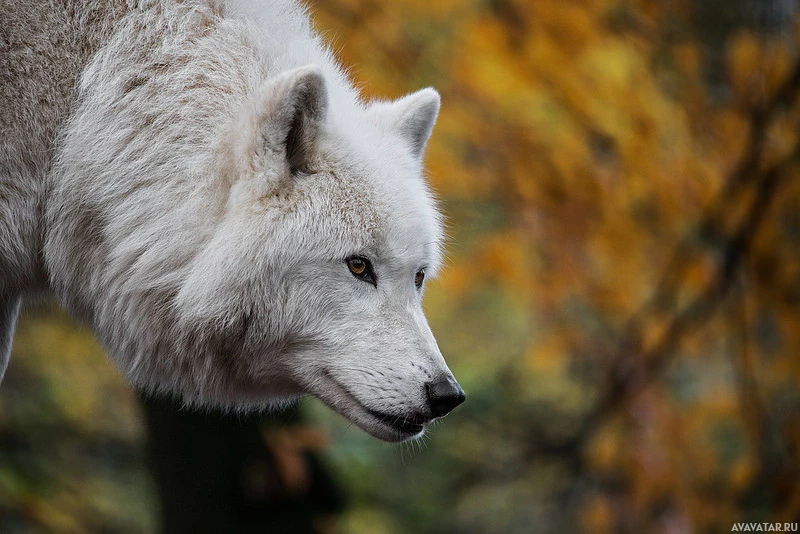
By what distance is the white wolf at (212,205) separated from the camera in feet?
9.47

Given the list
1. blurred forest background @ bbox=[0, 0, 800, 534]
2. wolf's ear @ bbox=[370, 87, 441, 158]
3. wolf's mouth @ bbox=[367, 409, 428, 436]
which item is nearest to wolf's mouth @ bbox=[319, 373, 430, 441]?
wolf's mouth @ bbox=[367, 409, 428, 436]

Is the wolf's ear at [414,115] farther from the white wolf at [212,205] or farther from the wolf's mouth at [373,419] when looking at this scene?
the wolf's mouth at [373,419]

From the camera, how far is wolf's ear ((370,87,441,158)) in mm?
3428

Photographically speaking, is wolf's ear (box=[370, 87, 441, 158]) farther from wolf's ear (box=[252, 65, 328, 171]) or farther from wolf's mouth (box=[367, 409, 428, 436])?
wolf's mouth (box=[367, 409, 428, 436])

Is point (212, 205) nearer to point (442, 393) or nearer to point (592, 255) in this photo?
point (442, 393)

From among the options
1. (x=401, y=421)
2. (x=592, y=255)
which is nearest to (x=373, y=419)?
(x=401, y=421)

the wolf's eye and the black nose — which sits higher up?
the wolf's eye

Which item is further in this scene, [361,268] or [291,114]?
[361,268]

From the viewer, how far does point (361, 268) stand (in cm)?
302

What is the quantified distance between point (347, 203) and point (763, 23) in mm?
4591

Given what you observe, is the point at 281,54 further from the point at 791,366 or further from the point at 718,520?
the point at 718,520

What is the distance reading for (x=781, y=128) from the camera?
23.7ft

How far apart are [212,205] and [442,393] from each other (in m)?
1.06

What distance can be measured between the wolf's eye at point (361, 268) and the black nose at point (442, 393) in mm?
421
